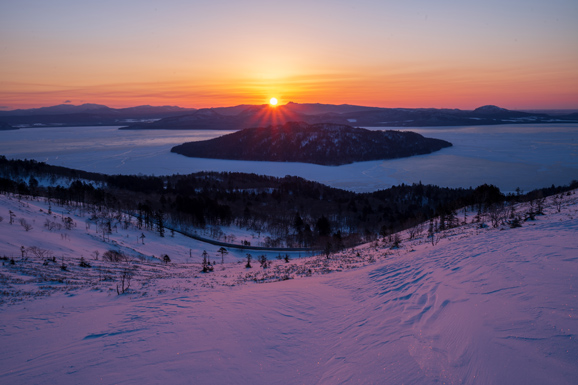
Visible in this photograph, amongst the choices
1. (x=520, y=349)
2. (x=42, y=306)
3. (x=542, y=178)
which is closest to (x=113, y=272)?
(x=42, y=306)

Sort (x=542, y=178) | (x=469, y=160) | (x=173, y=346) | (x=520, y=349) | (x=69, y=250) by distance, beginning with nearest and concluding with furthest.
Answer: (x=520, y=349)
(x=173, y=346)
(x=69, y=250)
(x=542, y=178)
(x=469, y=160)

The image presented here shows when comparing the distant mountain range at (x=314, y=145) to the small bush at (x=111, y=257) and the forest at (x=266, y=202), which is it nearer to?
the forest at (x=266, y=202)

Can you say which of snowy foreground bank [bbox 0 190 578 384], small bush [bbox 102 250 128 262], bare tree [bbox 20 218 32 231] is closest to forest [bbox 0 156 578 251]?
bare tree [bbox 20 218 32 231]

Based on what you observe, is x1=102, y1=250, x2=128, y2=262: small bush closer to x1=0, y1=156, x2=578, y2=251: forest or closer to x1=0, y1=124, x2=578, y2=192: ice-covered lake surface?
x1=0, y1=156, x2=578, y2=251: forest

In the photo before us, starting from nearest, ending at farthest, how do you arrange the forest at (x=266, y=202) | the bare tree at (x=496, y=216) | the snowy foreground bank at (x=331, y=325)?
the snowy foreground bank at (x=331, y=325), the bare tree at (x=496, y=216), the forest at (x=266, y=202)

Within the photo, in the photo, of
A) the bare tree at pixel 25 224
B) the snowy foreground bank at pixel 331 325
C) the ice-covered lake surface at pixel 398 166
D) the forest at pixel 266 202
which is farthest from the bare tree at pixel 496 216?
the ice-covered lake surface at pixel 398 166

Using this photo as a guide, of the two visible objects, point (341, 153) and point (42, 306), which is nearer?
point (42, 306)

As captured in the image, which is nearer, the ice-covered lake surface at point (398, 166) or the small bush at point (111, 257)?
the small bush at point (111, 257)

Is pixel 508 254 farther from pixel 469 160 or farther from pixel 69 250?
pixel 469 160
